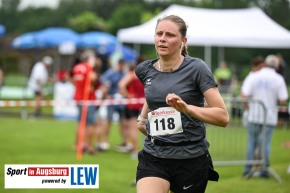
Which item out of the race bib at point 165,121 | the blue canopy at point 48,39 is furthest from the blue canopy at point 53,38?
the race bib at point 165,121

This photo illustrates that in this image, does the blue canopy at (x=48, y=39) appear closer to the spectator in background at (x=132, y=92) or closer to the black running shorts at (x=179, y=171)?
the spectator in background at (x=132, y=92)

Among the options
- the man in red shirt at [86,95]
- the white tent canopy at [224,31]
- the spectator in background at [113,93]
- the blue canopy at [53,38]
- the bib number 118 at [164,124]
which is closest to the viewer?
the bib number 118 at [164,124]

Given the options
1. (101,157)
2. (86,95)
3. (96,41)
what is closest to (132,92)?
(86,95)

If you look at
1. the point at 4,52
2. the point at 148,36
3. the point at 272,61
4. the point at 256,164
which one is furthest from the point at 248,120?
the point at 4,52

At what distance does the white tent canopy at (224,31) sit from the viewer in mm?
16031

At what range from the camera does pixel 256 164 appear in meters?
10.4

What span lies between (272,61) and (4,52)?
4552 cm

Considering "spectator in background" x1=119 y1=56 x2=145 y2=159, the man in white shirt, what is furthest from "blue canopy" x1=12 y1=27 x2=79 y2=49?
the man in white shirt

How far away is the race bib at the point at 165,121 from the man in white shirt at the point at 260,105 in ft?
19.3

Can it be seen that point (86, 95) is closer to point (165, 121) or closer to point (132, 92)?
point (132, 92)

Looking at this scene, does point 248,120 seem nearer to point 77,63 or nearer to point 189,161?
point 77,63

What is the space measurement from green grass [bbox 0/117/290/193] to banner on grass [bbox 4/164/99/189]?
0.43 m

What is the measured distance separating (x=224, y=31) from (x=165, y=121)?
472 inches

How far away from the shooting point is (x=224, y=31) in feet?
53.7
